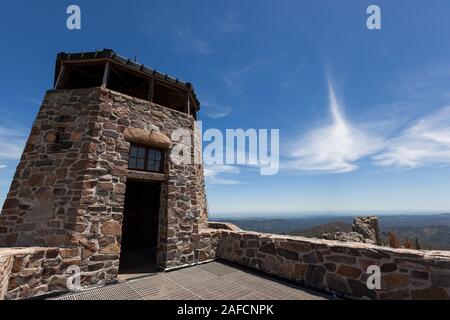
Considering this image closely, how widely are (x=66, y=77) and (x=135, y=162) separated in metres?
4.04

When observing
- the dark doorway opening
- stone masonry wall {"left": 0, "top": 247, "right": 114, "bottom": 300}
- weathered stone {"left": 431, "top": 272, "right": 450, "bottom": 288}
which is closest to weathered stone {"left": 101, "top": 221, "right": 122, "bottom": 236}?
stone masonry wall {"left": 0, "top": 247, "right": 114, "bottom": 300}

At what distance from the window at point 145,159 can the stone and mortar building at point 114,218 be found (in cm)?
3

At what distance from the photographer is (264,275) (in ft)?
21.3

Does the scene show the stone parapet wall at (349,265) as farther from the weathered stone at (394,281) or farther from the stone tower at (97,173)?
the stone tower at (97,173)

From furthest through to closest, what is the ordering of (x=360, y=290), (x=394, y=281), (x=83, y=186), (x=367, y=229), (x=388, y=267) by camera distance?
(x=367, y=229) < (x=83, y=186) < (x=360, y=290) < (x=388, y=267) < (x=394, y=281)

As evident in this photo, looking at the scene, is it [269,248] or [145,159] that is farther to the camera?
[145,159]

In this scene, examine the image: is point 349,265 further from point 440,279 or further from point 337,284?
point 440,279

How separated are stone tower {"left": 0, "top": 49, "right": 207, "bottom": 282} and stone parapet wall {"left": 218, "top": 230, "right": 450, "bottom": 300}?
2.70 metres

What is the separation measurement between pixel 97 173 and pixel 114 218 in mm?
1382

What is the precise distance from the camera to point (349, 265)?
Result: 5.05 meters

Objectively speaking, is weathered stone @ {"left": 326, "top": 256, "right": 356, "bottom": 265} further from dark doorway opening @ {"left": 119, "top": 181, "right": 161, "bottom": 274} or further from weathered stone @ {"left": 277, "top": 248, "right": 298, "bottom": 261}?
dark doorway opening @ {"left": 119, "top": 181, "right": 161, "bottom": 274}

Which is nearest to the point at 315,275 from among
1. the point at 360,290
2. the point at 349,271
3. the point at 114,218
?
the point at 349,271
